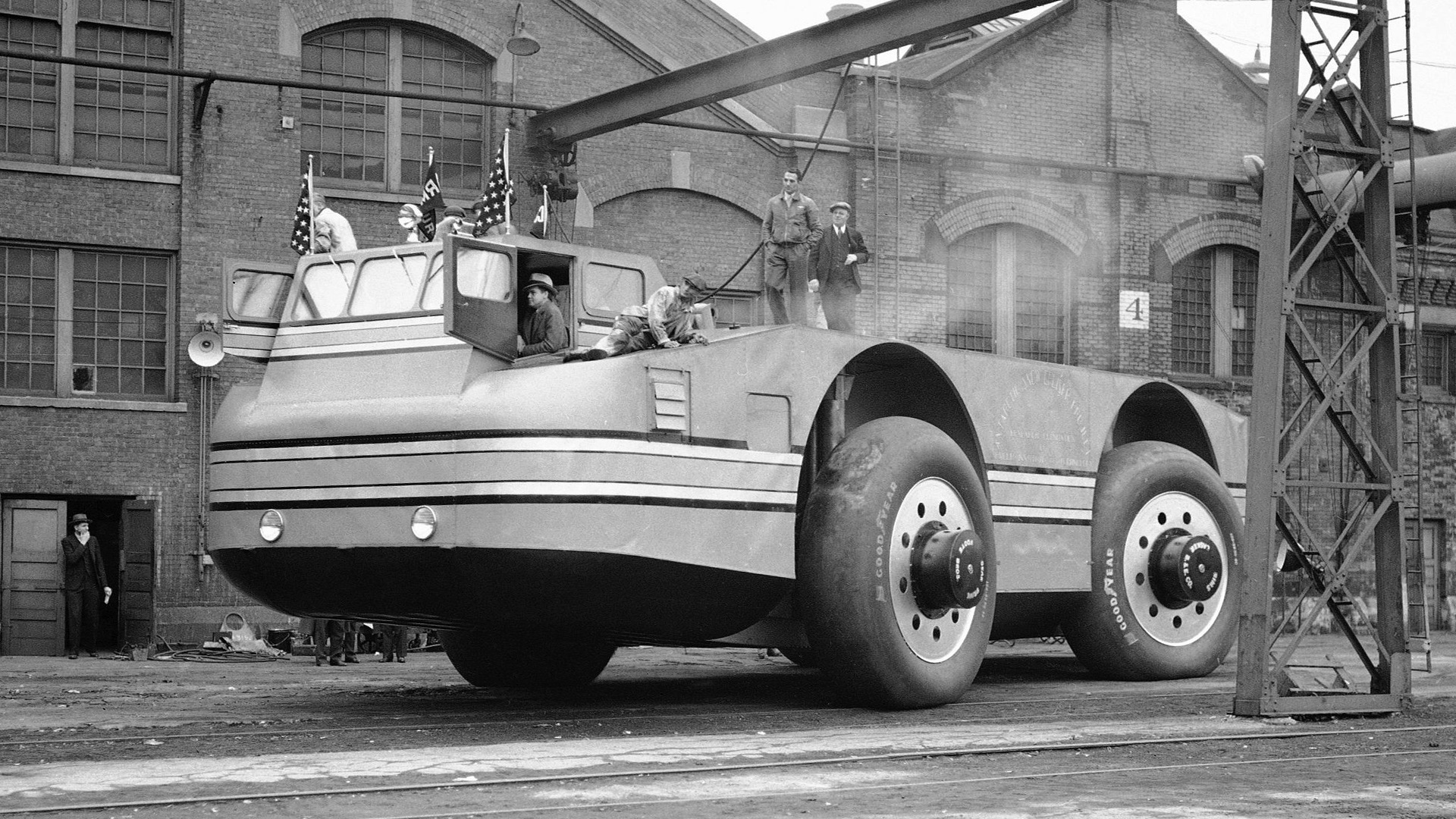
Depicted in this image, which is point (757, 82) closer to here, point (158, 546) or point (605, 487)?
point (158, 546)

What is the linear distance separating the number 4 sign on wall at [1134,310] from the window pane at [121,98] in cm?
1499

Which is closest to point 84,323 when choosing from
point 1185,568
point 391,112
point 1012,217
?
point 391,112

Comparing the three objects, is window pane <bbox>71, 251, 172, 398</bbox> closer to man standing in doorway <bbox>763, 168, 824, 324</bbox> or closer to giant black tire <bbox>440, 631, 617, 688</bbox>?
giant black tire <bbox>440, 631, 617, 688</bbox>

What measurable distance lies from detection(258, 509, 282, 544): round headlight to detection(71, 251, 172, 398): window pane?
1314cm

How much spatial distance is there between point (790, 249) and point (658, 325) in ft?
14.4

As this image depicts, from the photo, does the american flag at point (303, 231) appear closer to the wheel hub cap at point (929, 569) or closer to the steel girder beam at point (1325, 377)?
the wheel hub cap at point (929, 569)

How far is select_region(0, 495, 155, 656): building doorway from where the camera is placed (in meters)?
22.0

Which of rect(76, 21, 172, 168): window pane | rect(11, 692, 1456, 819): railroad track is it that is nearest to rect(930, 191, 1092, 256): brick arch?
rect(76, 21, 172, 168): window pane

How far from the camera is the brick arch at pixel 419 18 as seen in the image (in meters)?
23.9

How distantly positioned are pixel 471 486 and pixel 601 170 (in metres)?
16.1

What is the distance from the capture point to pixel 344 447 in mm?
10422

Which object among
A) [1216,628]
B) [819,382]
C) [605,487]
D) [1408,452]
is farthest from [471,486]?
[1408,452]

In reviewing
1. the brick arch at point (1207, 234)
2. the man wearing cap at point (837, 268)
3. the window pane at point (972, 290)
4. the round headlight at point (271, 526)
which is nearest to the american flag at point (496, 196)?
the window pane at point (972, 290)

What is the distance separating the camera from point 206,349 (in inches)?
890
